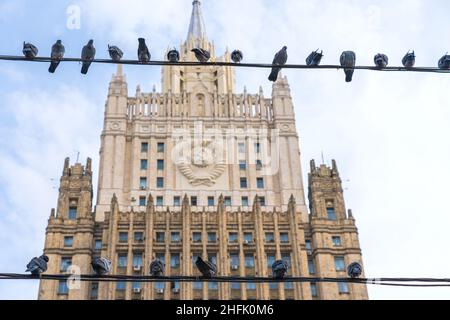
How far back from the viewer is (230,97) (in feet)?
269

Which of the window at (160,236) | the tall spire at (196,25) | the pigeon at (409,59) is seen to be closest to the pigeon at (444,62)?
the pigeon at (409,59)

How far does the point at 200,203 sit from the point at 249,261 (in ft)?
29.0

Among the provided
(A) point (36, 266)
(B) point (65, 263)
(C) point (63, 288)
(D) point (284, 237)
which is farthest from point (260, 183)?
(A) point (36, 266)

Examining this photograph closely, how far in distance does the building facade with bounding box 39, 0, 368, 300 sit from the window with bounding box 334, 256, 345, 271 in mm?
106

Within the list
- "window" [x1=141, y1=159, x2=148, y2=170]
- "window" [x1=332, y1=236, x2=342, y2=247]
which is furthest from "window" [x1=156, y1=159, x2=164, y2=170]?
"window" [x1=332, y1=236, x2=342, y2=247]

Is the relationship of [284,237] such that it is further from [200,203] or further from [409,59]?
[409,59]

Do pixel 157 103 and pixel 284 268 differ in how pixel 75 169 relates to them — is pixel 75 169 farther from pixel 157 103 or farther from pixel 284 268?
pixel 284 268

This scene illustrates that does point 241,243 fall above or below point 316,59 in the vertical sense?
above

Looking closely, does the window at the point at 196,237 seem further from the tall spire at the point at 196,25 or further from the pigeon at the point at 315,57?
the pigeon at the point at 315,57

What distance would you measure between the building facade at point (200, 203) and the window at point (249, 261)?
0.09 metres

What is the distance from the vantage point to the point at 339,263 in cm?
6656

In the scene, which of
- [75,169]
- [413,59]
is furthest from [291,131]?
[413,59]
